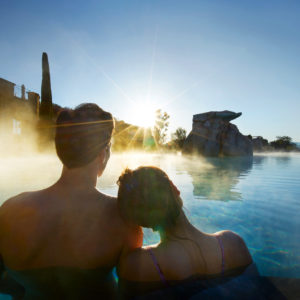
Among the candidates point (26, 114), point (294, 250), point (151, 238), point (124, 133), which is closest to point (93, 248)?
point (151, 238)

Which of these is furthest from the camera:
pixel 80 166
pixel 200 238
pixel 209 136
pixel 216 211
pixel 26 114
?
pixel 209 136

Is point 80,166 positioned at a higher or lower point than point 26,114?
lower

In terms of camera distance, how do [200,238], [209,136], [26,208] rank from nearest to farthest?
1. [26,208]
2. [200,238]
3. [209,136]

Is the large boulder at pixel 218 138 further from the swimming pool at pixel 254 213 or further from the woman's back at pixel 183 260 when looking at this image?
the woman's back at pixel 183 260

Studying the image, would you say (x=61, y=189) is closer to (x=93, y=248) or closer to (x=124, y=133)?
(x=93, y=248)

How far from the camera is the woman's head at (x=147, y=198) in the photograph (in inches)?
55.6

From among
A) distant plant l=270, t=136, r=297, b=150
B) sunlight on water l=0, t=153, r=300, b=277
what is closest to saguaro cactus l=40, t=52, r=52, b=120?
sunlight on water l=0, t=153, r=300, b=277

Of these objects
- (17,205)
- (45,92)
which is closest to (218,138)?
Result: (45,92)

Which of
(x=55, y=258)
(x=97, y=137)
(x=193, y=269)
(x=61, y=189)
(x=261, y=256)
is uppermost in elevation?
(x=97, y=137)

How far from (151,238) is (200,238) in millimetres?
1694

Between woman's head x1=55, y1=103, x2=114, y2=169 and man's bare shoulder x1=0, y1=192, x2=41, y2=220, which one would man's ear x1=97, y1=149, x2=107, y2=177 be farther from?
man's bare shoulder x1=0, y1=192, x2=41, y2=220

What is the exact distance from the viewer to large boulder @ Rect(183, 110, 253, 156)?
26647 millimetres

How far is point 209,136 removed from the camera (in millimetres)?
27484

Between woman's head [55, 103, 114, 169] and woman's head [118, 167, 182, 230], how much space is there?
1.05 ft
